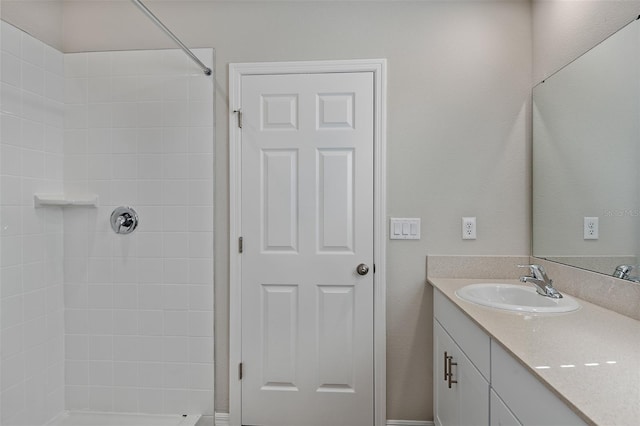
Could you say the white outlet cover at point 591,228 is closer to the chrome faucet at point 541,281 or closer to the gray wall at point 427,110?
the chrome faucet at point 541,281

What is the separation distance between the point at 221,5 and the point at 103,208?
4.50ft

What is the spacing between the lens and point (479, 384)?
1224mm

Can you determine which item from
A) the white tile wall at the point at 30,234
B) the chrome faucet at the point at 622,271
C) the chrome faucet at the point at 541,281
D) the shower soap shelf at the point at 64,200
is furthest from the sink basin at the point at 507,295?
the white tile wall at the point at 30,234

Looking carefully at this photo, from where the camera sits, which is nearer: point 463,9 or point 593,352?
point 593,352

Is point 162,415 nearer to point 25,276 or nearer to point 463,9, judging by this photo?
point 25,276

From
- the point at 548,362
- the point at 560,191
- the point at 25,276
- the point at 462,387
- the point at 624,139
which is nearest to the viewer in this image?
the point at 548,362

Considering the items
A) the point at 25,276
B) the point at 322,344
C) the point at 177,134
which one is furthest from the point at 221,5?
the point at 322,344

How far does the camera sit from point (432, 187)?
1.91 meters

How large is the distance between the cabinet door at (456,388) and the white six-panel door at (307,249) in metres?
0.36

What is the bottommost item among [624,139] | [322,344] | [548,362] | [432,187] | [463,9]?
[322,344]

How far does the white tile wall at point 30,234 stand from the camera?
5.61 ft

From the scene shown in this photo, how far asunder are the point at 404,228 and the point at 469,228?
36 centimetres

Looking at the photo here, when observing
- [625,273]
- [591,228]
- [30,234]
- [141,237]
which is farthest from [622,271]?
[30,234]

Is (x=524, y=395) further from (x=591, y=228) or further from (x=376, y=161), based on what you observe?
(x=376, y=161)
